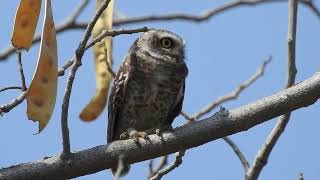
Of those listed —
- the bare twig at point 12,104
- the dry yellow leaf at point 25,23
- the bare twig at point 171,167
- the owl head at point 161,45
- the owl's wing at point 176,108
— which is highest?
the dry yellow leaf at point 25,23

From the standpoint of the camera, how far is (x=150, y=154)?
4422 millimetres

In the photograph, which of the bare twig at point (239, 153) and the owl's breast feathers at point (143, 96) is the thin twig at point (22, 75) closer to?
the bare twig at point (239, 153)

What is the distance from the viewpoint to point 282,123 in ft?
16.1

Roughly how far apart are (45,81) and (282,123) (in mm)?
1886

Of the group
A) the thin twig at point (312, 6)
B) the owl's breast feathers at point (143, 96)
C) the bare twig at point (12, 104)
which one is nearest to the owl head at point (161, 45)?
the owl's breast feathers at point (143, 96)

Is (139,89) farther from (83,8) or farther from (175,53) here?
(83,8)

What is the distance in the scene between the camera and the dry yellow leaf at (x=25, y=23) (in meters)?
3.92

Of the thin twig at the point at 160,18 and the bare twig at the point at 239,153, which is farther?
the thin twig at the point at 160,18

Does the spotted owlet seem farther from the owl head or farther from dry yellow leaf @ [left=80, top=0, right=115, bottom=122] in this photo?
dry yellow leaf @ [left=80, top=0, right=115, bottom=122]

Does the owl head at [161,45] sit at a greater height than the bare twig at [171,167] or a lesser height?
greater

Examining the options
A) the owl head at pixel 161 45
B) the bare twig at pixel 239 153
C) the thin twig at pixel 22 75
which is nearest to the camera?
the thin twig at pixel 22 75

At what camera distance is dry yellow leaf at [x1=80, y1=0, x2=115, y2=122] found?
493 centimetres

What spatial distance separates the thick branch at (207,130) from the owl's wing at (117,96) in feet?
5.91

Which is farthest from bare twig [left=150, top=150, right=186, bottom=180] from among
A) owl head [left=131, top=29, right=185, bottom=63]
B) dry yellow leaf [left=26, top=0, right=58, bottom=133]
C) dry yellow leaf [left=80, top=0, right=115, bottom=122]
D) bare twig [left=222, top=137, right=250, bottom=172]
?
owl head [left=131, top=29, right=185, bottom=63]
